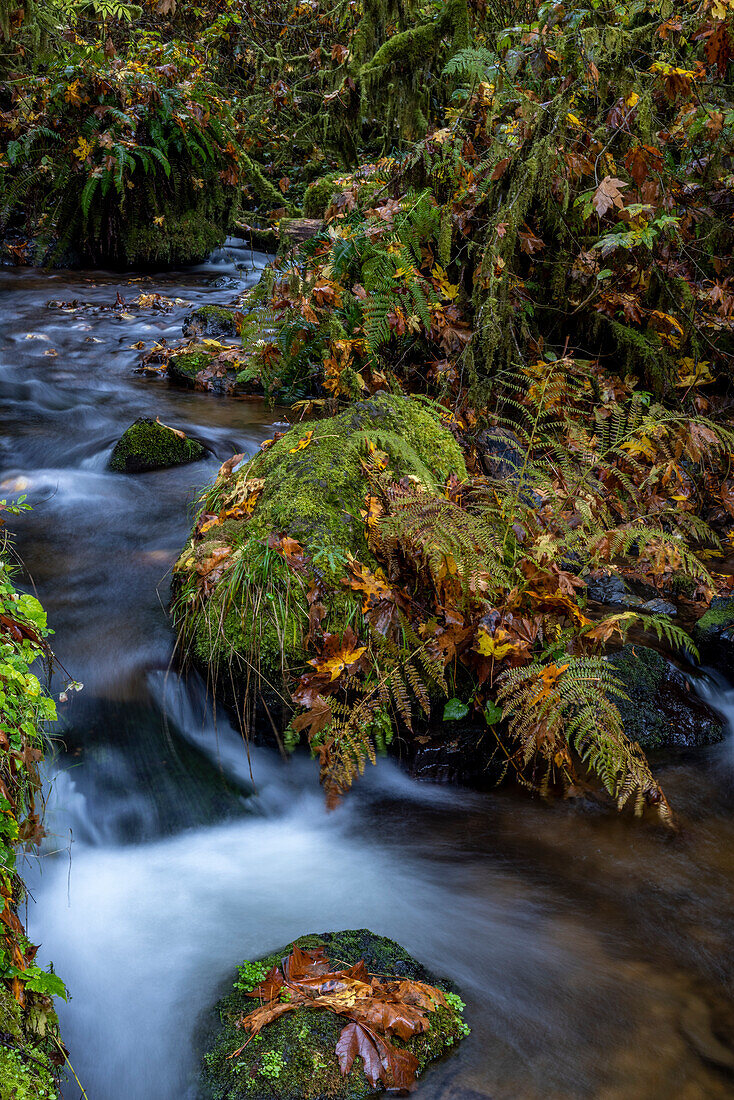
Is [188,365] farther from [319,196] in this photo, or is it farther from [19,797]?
[19,797]

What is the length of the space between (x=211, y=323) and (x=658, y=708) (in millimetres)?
6861

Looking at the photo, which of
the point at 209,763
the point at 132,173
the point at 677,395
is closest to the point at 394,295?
Result: the point at 677,395

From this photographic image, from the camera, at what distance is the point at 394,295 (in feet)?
19.7

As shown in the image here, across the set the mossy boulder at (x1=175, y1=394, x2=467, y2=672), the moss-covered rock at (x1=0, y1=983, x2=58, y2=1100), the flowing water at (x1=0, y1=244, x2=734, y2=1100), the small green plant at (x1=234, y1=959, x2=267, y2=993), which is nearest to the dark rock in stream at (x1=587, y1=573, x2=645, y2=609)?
the flowing water at (x1=0, y1=244, x2=734, y2=1100)

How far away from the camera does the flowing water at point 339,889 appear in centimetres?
252

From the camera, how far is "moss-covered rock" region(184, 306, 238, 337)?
8.73m

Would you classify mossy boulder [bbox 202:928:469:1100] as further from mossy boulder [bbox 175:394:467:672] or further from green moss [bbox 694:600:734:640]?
green moss [bbox 694:600:734:640]

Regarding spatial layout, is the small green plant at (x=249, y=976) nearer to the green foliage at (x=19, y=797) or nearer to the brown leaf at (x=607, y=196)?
the green foliage at (x=19, y=797)

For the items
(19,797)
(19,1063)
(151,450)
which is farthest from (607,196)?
(19,1063)

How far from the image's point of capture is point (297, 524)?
374cm

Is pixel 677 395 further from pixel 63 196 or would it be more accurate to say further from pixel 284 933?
pixel 63 196

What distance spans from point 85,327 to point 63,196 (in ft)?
12.6

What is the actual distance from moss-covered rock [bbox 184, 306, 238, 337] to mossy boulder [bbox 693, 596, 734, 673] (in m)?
6.20

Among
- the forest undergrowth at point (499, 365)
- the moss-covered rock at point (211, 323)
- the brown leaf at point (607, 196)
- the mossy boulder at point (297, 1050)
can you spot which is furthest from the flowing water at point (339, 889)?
the moss-covered rock at point (211, 323)
